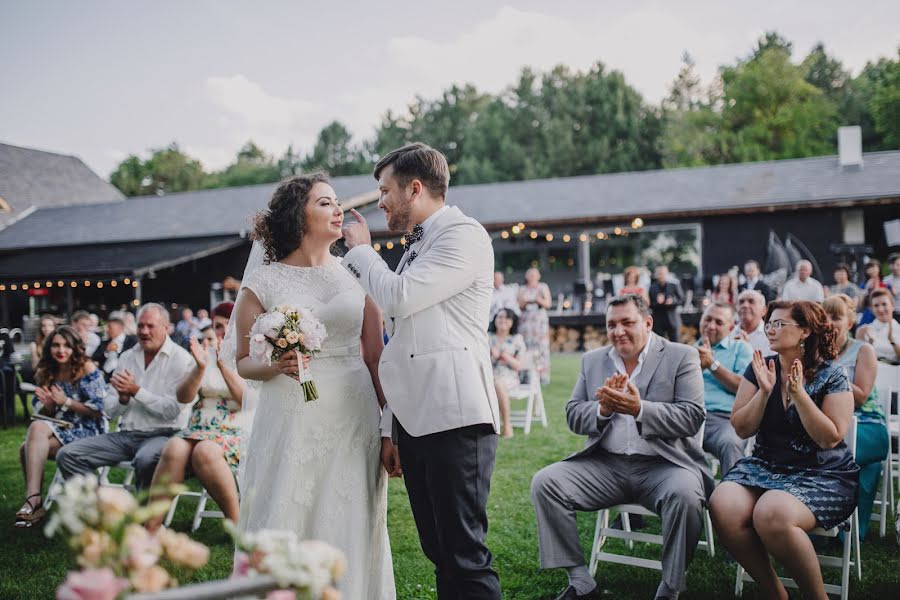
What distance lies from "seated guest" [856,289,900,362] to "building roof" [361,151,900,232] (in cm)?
1129

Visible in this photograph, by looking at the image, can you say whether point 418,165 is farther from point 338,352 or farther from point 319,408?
point 319,408

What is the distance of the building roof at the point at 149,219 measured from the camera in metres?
21.0

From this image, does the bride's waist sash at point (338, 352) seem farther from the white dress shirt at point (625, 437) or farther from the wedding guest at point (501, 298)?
the wedding guest at point (501, 298)

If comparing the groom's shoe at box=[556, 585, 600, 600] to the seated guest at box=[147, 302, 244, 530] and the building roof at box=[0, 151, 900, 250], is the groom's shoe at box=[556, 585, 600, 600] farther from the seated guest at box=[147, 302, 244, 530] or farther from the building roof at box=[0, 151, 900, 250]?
the building roof at box=[0, 151, 900, 250]

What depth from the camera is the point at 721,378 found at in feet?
16.0

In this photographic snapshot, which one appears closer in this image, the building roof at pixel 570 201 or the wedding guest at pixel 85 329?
the wedding guest at pixel 85 329

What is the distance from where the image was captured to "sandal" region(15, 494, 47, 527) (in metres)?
5.06

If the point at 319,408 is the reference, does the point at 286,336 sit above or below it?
above

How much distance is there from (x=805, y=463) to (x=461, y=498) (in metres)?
1.93

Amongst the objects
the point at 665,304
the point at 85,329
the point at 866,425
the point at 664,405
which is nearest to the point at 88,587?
the point at 664,405

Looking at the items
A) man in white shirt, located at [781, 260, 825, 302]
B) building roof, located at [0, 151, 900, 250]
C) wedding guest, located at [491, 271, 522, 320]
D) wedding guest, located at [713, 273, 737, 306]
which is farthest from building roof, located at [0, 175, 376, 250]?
man in white shirt, located at [781, 260, 825, 302]

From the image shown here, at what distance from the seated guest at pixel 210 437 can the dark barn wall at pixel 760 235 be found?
51.0 ft

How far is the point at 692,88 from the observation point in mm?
44750

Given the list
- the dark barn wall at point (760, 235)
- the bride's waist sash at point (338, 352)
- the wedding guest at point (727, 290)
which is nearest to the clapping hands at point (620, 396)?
the bride's waist sash at point (338, 352)
